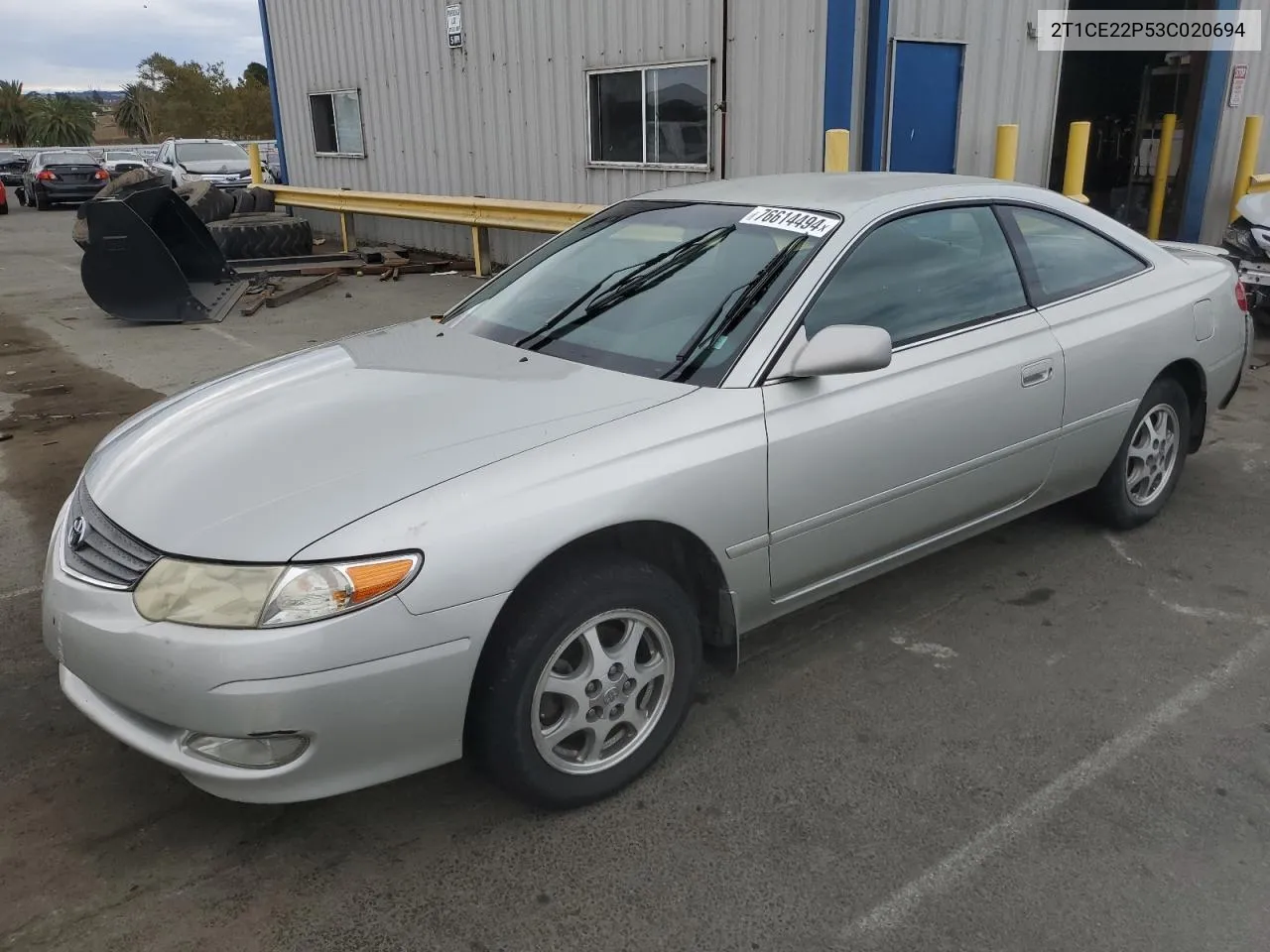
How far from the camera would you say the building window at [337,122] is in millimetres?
15188

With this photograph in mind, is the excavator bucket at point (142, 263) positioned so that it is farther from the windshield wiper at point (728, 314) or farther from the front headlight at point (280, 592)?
the front headlight at point (280, 592)

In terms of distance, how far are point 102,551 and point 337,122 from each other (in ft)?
48.3

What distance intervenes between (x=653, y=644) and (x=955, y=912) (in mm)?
1008

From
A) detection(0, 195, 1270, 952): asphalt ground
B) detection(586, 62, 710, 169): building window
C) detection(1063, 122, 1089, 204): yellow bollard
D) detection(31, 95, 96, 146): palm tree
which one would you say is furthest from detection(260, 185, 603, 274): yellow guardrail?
detection(31, 95, 96, 146): palm tree

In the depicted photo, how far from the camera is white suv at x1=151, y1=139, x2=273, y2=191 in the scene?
20.3m

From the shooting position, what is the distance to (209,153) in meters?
21.2

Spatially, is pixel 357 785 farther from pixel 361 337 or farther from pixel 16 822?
pixel 361 337

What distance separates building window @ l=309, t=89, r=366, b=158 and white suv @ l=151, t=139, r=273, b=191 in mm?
4360

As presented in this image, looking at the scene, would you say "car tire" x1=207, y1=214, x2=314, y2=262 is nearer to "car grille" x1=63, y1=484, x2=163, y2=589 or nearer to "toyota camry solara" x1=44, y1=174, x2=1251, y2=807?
"toyota camry solara" x1=44, y1=174, x2=1251, y2=807

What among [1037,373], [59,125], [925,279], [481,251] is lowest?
[481,251]

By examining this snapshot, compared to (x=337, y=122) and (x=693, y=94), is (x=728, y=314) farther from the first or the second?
(x=337, y=122)

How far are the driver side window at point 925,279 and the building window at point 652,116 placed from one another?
6.13 m

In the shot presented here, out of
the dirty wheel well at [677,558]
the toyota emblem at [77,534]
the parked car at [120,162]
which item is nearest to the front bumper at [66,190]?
the parked car at [120,162]

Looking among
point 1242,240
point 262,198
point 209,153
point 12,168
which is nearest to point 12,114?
point 12,168
